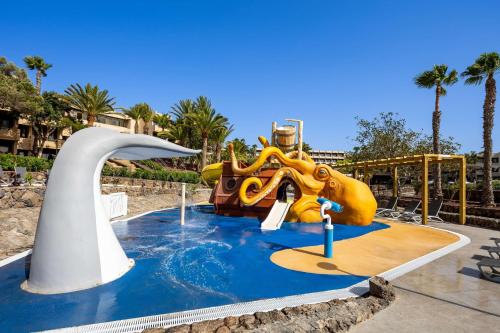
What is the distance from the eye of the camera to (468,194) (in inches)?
945

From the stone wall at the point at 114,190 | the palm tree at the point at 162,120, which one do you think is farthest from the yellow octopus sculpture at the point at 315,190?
the palm tree at the point at 162,120

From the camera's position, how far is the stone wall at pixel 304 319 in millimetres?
3781

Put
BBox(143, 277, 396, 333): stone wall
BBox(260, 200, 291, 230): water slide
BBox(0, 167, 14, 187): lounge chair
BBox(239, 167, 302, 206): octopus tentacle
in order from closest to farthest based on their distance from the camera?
BBox(143, 277, 396, 333): stone wall < BBox(260, 200, 291, 230): water slide < BBox(239, 167, 302, 206): octopus tentacle < BBox(0, 167, 14, 187): lounge chair

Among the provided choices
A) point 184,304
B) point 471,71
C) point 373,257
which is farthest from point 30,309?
point 471,71

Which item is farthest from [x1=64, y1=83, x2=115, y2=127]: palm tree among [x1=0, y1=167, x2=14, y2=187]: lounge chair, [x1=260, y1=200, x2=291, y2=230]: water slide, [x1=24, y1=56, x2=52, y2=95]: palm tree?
[x1=260, y1=200, x2=291, y2=230]: water slide

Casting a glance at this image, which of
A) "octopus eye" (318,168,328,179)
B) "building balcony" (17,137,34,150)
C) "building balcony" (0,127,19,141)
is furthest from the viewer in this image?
"building balcony" (17,137,34,150)

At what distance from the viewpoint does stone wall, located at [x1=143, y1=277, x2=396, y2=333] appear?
3.78 meters

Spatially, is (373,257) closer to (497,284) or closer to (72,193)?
(497,284)

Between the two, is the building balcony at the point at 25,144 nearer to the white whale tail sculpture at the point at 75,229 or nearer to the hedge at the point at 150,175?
the hedge at the point at 150,175

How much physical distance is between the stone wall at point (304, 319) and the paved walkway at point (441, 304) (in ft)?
0.47

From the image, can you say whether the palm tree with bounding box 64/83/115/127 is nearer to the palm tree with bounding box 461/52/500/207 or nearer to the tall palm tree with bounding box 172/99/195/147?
the tall palm tree with bounding box 172/99/195/147

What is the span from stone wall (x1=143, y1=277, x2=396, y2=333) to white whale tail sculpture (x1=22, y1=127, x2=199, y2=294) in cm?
245

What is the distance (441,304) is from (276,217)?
378 inches

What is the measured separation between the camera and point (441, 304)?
184 inches
